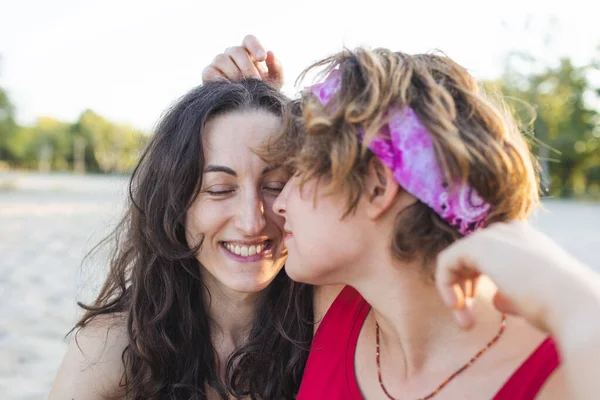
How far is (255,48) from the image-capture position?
308 cm

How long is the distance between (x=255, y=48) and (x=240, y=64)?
125 mm

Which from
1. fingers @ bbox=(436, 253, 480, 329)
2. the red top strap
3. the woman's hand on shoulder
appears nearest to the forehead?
the woman's hand on shoulder

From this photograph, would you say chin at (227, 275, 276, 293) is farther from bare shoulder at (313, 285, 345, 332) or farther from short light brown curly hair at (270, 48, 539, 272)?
short light brown curly hair at (270, 48, 539, 272)

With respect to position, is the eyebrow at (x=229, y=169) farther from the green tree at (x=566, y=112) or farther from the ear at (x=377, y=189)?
the green tree at (x=566, y=112)

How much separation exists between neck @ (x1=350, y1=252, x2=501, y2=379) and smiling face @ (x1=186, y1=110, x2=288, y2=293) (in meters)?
0.63

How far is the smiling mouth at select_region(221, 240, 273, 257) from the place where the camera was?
2.62 m

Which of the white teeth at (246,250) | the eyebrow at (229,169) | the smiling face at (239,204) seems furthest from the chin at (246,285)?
the eyebrow at (229,169)

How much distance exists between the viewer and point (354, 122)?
6.24 ft

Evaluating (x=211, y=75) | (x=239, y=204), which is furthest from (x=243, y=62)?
(x=239, y=204)

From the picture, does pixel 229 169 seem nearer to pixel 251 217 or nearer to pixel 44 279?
pixel 251 217

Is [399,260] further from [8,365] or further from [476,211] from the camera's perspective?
[8,365]

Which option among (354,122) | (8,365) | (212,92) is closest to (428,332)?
(354,122)

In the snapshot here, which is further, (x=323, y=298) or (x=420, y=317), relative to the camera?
(x=323, y=298)

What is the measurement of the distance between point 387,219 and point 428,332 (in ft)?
1.42
